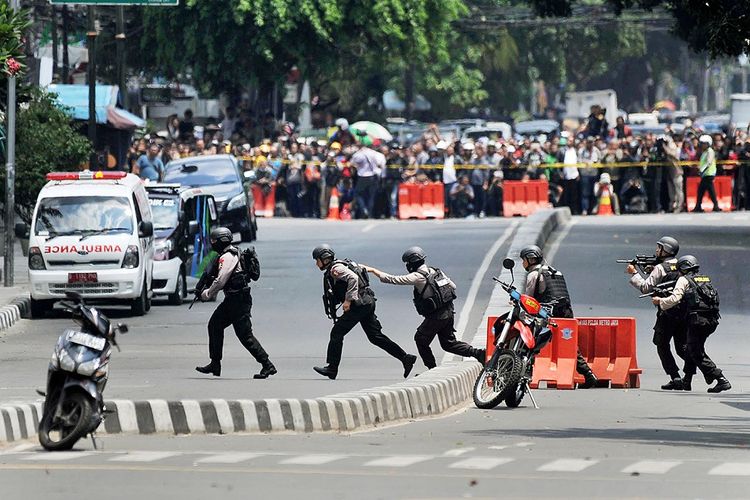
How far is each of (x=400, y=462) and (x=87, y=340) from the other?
2617 mm

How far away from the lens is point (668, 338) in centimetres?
2041

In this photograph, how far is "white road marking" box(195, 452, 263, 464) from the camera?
39.5 feet

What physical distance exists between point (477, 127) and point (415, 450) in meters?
54.1

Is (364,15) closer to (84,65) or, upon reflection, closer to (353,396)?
(84,65)

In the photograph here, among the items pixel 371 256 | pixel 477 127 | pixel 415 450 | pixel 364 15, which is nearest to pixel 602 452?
pixel 415 450

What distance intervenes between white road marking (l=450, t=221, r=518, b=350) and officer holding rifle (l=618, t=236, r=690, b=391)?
229cm

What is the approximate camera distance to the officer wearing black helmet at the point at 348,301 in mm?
19203

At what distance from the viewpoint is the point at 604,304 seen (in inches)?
1047

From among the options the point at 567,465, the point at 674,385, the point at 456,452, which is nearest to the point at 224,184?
the point at 674,385

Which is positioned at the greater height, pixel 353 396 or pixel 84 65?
pixel 84 65

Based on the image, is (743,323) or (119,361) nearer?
(119,361)

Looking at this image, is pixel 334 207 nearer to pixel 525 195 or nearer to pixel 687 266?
pixel 525 195

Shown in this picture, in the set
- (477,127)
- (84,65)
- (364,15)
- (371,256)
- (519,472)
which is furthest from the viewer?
(477,127)

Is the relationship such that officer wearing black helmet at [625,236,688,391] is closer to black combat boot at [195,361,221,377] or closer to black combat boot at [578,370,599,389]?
black combat boot at [578,370,599,389]
